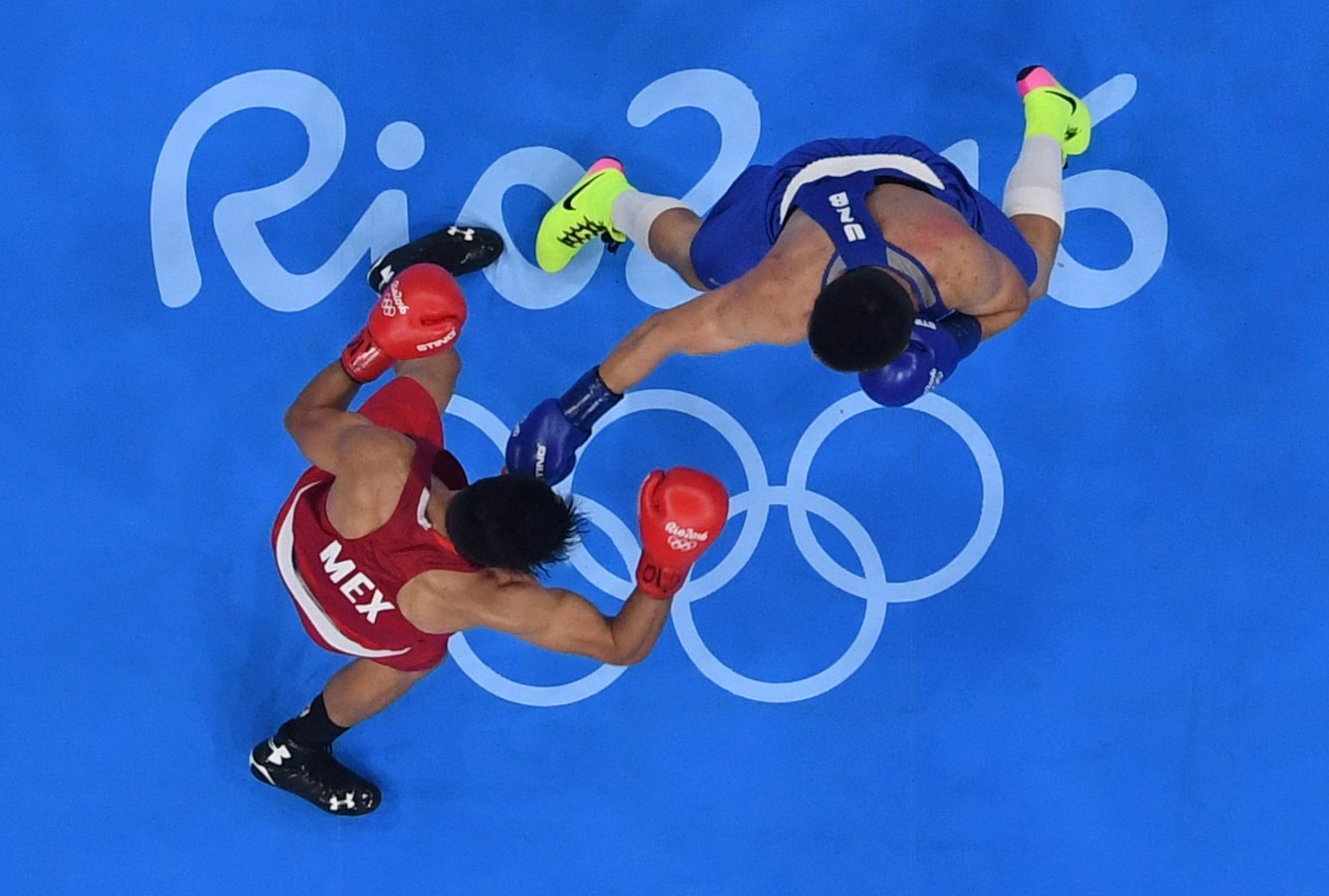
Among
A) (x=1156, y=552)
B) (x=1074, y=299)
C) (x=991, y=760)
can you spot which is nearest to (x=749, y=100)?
(x=1074, y=299)

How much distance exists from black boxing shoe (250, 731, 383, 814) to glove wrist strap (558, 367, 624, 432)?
4.51ft

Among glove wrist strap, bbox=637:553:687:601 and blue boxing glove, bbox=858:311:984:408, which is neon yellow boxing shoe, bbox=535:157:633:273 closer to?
blue boxing glove, bbox=858:311:984:408

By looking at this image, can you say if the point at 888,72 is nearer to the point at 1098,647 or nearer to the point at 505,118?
the point at 505,118

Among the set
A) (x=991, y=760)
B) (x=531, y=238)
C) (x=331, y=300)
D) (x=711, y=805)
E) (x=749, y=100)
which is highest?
(x=749, y=100)

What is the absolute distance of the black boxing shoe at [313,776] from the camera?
11.2 ft

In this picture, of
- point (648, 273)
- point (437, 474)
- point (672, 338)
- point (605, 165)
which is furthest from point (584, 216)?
point (437, 474)

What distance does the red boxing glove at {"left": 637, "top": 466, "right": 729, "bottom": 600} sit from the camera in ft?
9.24

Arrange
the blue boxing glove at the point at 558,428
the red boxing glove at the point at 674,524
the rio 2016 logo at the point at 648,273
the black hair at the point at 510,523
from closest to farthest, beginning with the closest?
the black hair at the point at 510,523, the red boxing glove at the point at 674,524, the blue boxing glove at the point at 558,428, the rio 2016 logo at the point at 648,273

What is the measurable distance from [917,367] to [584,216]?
4.19ft

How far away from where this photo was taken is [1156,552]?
11.8 feet

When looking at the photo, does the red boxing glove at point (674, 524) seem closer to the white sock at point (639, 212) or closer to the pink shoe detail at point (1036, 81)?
the white sock at point (639, 212)

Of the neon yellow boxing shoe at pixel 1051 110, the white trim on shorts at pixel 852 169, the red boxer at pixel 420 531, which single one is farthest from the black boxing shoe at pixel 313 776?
the neon yellow boxing shoe at pixel 1051 110

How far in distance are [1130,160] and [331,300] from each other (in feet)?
8.89

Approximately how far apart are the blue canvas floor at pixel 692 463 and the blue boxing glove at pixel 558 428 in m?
0.53
